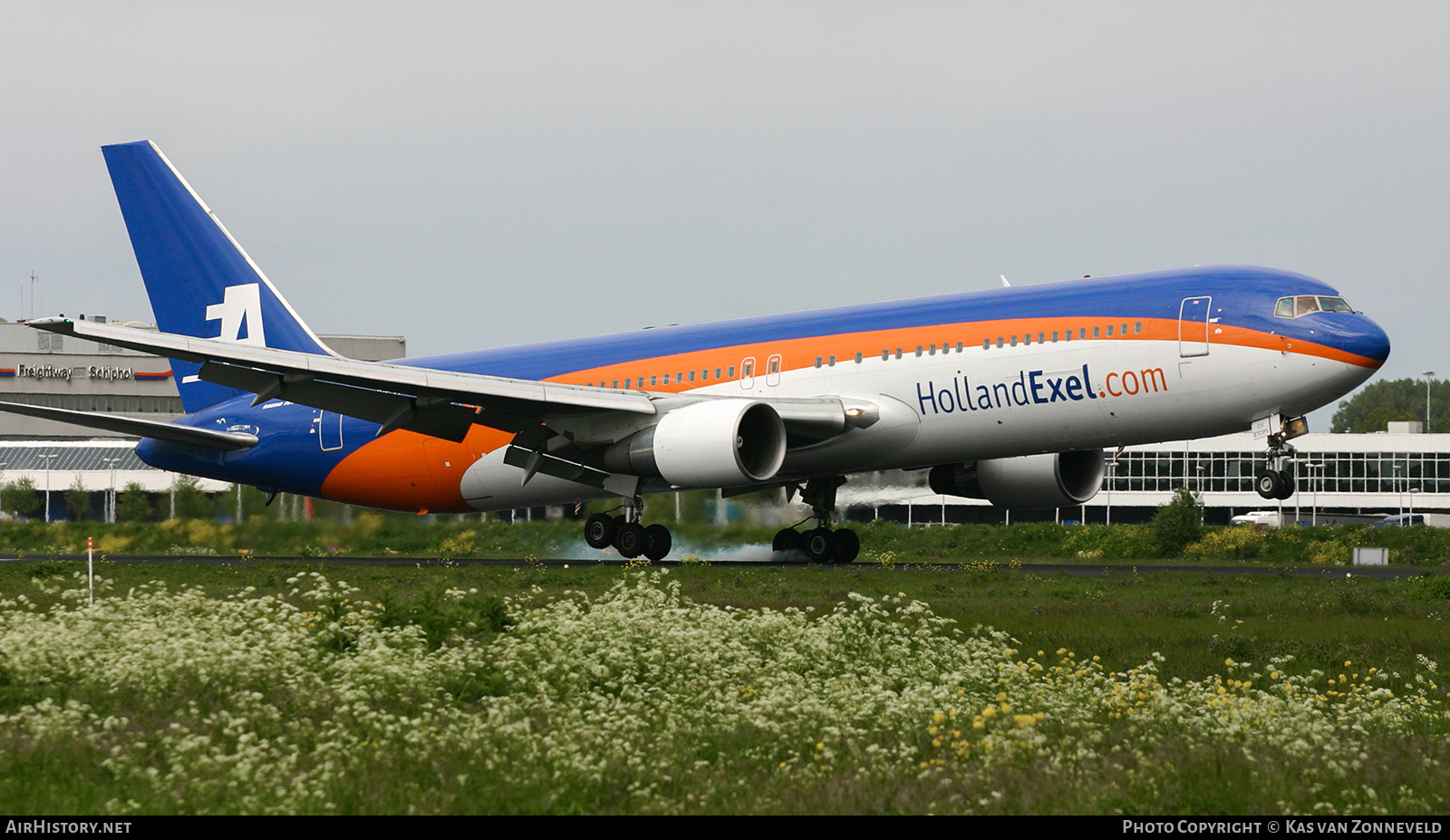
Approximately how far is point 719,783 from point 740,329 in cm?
2051

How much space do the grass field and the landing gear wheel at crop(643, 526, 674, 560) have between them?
1339 cm

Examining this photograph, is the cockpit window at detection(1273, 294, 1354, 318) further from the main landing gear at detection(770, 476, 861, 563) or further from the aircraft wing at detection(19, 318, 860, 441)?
the main landing gear at detection(770, 476, 861, 563)

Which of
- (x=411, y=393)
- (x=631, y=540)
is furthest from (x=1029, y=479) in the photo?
(x=411, y=393)

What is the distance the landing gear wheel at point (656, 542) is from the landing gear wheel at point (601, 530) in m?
0.72

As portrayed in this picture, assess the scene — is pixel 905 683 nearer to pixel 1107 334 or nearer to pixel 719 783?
pixel 719 783

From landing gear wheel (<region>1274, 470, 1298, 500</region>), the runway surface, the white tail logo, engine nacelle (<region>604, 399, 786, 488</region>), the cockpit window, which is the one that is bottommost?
the runway surface

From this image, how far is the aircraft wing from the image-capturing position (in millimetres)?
22781

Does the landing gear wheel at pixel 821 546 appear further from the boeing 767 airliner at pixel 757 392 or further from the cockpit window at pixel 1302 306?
the cockpit window at pixel 1302 306

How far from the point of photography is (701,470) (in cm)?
2369

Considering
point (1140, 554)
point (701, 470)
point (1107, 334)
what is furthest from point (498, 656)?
point (1140, 554)

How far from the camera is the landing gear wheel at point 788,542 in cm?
2894

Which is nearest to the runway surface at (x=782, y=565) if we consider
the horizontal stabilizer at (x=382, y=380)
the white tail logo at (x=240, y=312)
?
the horizontal stabilizer at (x=382, y=380)

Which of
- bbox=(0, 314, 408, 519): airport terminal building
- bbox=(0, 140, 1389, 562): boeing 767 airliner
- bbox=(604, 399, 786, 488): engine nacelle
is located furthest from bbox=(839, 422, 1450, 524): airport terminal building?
bbox=(604, 399, 786, 488): engine nacelle

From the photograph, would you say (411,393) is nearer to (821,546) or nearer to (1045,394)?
(821,546)
